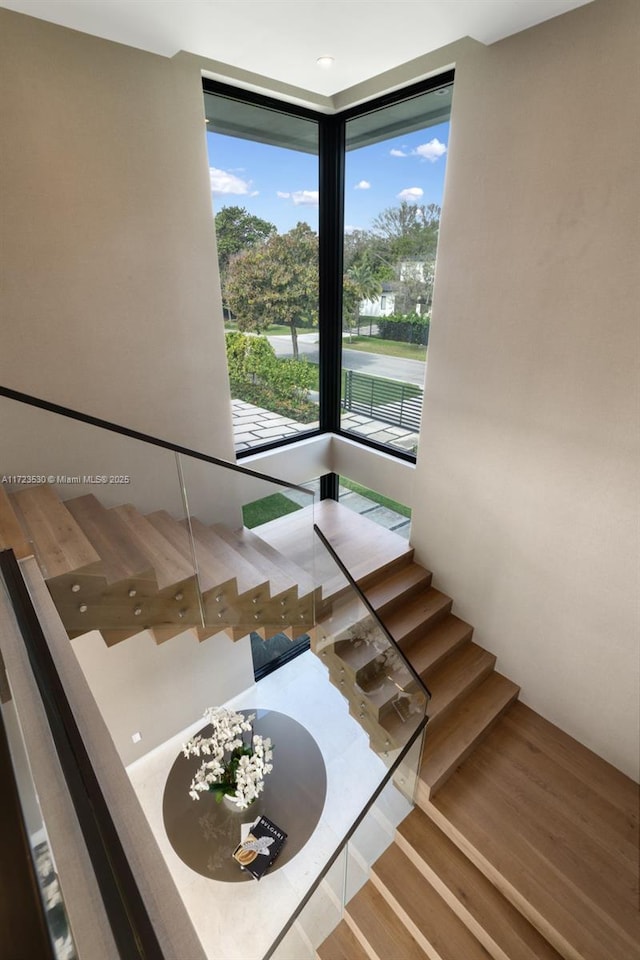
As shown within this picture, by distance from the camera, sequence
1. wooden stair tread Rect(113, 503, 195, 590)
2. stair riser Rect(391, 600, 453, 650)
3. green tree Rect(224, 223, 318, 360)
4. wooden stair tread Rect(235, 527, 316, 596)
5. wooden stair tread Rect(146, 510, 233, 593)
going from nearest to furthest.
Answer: wooden stair tread Rect(113, 503, 195, 590)
wooden stair tread Rect(146, 510, 233, 593)
wooden stair tread Rect(235, 527, 316, 596)
stair riser Rect(391, 600, 453, 650)
green tree Rect(224, 223, 318, 360)

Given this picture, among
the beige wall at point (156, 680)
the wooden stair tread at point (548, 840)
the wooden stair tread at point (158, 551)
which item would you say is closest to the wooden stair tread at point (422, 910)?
the wooden stair tread at point (548, 840)

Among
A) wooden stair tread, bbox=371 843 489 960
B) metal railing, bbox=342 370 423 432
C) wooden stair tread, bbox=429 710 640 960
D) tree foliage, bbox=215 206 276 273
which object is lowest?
wooden stair tread, bbox=371 843 489 960

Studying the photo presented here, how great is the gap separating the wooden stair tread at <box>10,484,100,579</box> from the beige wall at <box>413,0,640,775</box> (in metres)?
2.92

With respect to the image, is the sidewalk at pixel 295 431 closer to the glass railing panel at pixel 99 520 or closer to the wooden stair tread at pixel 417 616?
the wooden stair tread at pixel 417 616

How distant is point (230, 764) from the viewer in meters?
3.81

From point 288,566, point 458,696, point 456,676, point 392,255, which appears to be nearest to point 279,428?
point 288,566

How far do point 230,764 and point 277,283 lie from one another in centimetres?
448

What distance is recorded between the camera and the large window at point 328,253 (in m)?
3.70

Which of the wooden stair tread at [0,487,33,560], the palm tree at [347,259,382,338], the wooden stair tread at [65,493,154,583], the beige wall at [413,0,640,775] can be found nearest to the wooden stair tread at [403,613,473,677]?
the beige wall at [413,0,640,775]

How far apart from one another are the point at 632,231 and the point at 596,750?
368cm

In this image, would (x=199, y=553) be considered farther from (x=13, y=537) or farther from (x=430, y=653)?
(x=430, y=653)

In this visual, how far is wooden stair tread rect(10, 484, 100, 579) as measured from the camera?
2486 millimetres

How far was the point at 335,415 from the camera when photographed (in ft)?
17.3

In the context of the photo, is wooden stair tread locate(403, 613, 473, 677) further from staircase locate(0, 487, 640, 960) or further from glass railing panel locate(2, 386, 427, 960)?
glass railing panel locate(2, 386, 427, 960)
